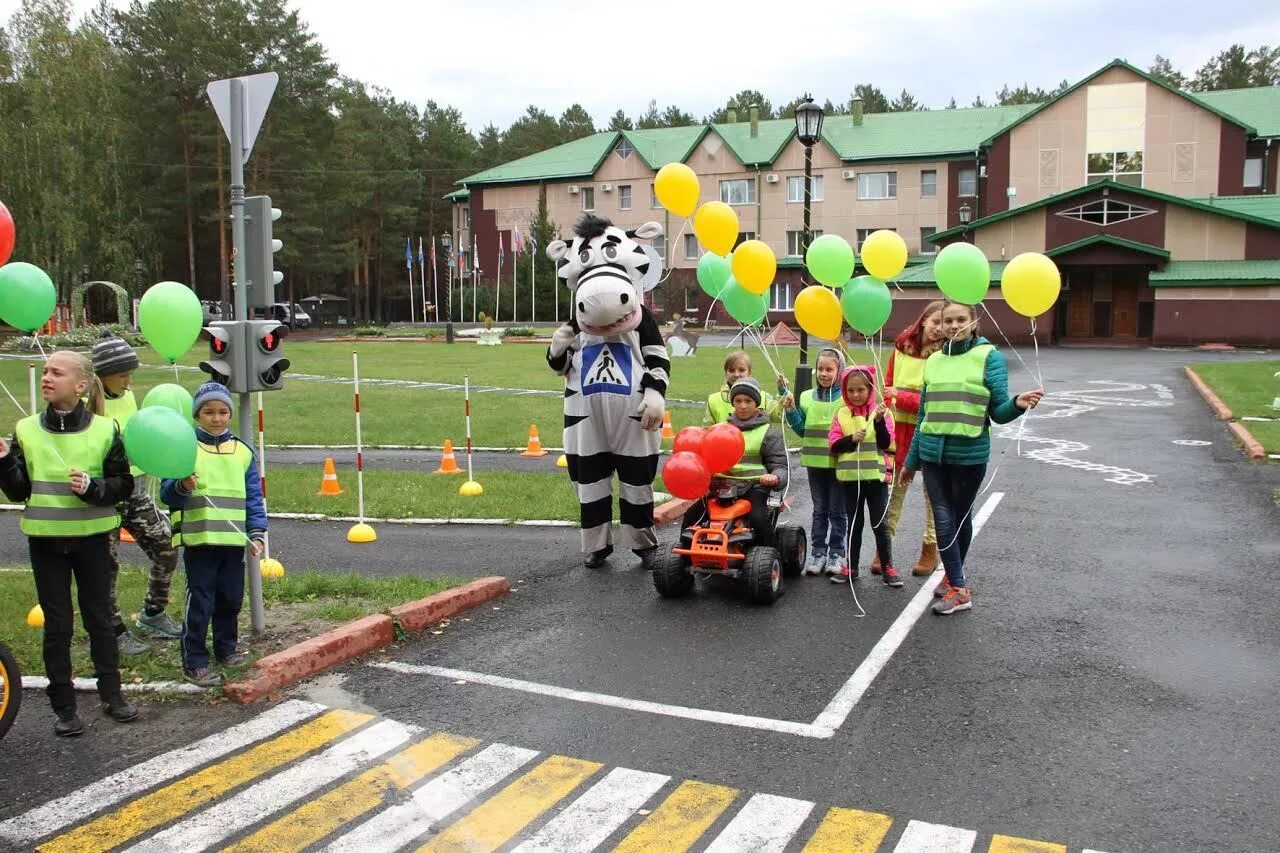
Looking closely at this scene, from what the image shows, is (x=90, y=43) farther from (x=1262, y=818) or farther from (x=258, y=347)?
(x=1262, y=818)

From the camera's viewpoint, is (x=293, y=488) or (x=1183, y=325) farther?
(x=1183, y=325)

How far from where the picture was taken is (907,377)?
27.4 ft

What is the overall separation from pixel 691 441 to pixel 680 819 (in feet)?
10.8

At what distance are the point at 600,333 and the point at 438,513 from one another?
3.69 m

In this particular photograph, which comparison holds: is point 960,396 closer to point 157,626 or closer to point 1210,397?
point 157,626

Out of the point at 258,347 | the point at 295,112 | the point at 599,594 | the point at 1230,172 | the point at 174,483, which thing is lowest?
the point at 599,594

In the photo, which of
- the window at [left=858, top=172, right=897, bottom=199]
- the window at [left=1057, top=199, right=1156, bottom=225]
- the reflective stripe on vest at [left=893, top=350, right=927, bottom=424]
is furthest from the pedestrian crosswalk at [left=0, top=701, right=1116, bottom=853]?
the window at [left=858, top=172, right=897, bottom=199]

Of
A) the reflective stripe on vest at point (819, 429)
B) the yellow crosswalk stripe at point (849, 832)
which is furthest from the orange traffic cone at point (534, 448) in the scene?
the yellow crosswalk stripe at point (849, 832)

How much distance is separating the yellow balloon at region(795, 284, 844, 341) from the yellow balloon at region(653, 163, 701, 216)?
128 cm

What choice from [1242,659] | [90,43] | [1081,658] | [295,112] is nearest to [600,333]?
[1081,658]

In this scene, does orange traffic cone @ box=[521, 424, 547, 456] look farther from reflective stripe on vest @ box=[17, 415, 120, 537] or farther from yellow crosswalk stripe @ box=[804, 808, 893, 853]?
yellow crosswalk stripe @ box=[804, 808, 893, 853]

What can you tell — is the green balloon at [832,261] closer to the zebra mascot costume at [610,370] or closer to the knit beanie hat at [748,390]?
the knit beanie hat at [748,390]

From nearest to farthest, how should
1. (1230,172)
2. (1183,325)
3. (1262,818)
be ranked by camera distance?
(1262,818) → (1183,325) → (1230,172)

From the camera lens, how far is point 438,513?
1066 cm
